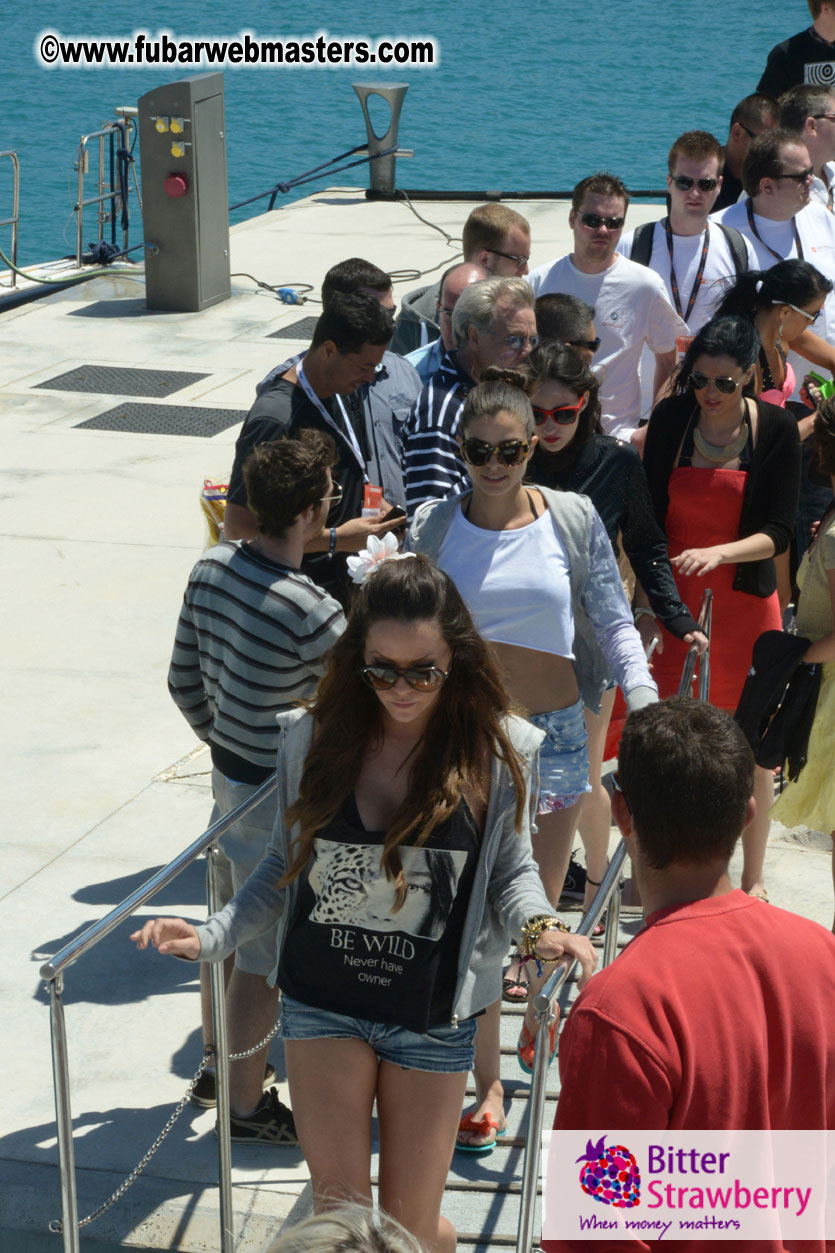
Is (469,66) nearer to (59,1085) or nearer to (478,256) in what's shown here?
(478,256)

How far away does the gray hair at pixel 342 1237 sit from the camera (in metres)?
1.62

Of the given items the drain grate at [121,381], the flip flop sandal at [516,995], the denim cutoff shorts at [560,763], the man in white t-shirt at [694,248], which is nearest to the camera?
the denim cutoff shorts at [560,763]

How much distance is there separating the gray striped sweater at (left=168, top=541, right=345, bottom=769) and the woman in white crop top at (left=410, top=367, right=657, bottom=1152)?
38cm

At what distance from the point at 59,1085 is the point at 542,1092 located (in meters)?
0.98

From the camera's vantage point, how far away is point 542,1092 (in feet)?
9.10

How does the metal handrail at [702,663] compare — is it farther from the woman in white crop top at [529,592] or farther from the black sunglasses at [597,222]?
the black sunglasses at [597,222]

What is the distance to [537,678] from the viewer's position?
3.88m

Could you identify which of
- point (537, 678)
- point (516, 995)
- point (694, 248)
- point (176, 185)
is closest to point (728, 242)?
point (694, 248)

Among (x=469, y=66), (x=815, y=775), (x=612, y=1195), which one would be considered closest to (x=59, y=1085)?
(x=612, y=1195)

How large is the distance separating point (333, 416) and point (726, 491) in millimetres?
1271

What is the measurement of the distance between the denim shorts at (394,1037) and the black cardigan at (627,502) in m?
1.76

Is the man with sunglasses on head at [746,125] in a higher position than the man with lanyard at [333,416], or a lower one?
higher

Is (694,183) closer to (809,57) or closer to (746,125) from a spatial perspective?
(746,125)

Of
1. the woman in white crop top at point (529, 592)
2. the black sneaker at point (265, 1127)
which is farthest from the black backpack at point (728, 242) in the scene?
the black sneaker at point (265, 1127)
